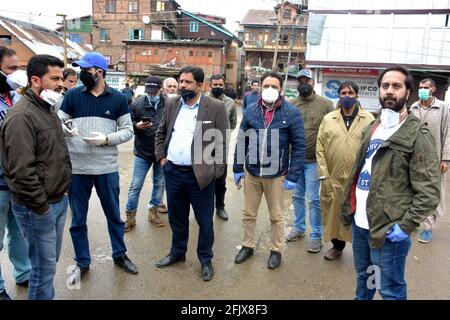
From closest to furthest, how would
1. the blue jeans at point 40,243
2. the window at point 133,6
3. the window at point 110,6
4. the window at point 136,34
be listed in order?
the blue jeans at point 40,243 < the window at point 133,6 < the window at point 136,34 < the window at point 110,6

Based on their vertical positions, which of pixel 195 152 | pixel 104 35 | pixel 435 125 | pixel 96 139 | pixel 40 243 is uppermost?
pixel 104 35

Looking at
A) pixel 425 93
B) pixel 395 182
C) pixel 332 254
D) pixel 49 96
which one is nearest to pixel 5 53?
pixel 49 96

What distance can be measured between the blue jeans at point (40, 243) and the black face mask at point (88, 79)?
3.82ft

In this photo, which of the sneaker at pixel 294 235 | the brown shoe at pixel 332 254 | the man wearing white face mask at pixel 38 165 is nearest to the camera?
the man wearing white face mask at pixel 38 165

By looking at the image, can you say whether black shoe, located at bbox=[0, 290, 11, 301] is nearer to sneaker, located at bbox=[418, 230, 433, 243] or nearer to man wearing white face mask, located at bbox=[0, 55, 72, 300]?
man wearing white face mask, located at bbox=[0, 55, 72, 300]

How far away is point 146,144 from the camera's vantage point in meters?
4.66

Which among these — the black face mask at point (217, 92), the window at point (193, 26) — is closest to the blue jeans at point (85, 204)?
the black face mask at point (217, 92)

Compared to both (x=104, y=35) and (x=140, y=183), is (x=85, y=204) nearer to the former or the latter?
(x=140, y=183)

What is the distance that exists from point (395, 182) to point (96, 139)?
7.95 ft

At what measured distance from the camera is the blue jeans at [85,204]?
11.2 ft

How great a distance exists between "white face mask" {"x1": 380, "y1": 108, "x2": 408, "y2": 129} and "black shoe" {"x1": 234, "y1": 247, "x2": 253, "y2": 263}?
6.89ft

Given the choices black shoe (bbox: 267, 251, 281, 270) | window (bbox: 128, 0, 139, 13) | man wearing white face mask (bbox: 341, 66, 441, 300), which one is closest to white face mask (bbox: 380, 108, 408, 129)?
man wearing white face mask (bbox: 341, 66, 441, 300)

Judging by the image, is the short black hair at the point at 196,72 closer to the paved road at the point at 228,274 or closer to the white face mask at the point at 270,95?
the white face mask at the point at 270,95

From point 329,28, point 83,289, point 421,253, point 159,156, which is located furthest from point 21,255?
point 329,28
